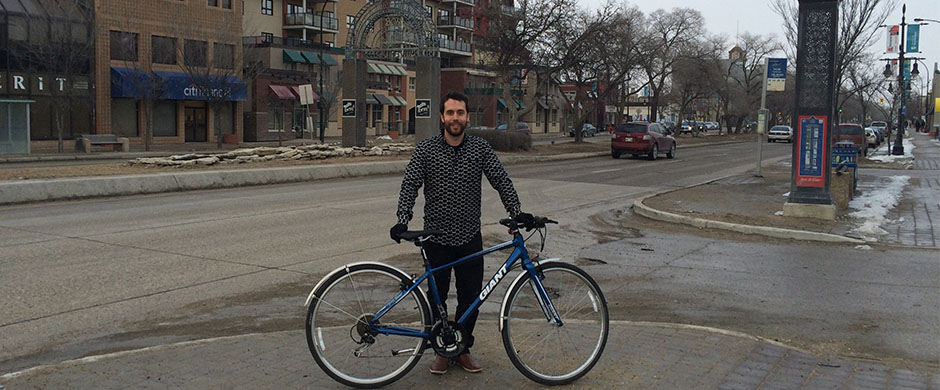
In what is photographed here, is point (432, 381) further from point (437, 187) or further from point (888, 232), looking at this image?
point (888, 232)

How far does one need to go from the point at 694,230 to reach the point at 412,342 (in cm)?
873

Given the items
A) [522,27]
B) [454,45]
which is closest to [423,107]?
[522,27]

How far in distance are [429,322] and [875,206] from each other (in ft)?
43.8

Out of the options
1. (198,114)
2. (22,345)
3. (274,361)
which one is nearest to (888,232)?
(274,361)

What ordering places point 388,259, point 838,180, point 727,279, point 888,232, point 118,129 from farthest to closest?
point 118,129 → point 838,180 → point 888,232 → point 388,259 → point 727,279

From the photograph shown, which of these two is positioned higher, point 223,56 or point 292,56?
point 292,56

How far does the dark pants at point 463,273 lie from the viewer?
4711 mm

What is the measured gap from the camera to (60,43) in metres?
35.8

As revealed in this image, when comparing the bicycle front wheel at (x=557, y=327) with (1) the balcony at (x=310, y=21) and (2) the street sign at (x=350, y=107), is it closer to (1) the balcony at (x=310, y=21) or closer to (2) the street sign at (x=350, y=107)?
(2) the street sign at (x=350, y=107)

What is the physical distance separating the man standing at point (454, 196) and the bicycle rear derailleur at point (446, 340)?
0.09m

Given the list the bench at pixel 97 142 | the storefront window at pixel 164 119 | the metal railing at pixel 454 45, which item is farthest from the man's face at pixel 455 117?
the metal railing at pixel 454 45

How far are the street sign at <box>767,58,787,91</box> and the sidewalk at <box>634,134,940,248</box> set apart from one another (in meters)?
2.59

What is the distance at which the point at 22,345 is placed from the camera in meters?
5.62

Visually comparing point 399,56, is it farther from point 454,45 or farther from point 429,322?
point 454,45
